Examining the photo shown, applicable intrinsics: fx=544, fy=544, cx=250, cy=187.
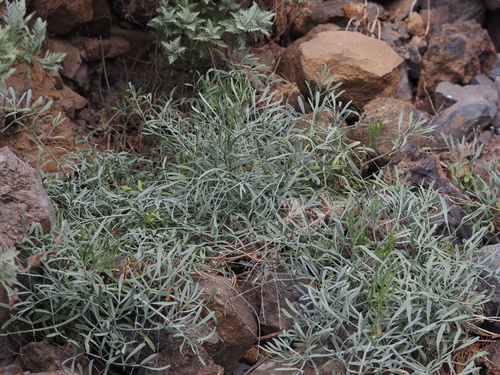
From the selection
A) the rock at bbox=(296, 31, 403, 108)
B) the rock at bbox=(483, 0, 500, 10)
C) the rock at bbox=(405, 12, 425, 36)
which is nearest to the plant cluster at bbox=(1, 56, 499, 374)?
the rock at bbox=(296, 31, 403, 108)

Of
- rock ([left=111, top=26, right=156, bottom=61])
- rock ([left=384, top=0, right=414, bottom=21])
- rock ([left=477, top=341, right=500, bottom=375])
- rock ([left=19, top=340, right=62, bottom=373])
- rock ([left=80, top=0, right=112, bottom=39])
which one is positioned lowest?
rock ([left=477, top=341, right=500, bottom=375])

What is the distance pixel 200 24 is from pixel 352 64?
90 cm

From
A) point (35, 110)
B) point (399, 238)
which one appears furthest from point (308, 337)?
point (35, 110)

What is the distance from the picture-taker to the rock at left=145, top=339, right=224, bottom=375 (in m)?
2.01

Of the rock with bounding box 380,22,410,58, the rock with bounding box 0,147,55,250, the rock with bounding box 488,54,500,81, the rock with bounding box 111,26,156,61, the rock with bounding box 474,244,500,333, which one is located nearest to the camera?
the rock with bounding box 0,147,55,250

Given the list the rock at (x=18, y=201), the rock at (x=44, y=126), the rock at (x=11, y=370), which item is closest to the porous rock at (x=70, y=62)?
the rock at (x=44, y=126)

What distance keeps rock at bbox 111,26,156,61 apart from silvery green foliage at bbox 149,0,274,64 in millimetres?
426

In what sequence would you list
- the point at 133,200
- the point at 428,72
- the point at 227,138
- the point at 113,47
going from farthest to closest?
the point at 428,72
the point at 113,47
the point at 227,138
the point at 133,200

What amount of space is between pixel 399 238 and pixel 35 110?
1.83 meters

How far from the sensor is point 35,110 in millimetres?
2670

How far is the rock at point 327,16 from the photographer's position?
3.84 metres

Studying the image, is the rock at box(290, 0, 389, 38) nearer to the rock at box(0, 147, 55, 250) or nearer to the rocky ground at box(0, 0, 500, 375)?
the rocky ground at box(0, 0, 500, 375)

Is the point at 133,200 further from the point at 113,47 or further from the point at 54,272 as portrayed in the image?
the point at 113,47

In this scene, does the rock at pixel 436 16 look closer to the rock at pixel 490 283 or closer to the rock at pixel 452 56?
the rock at pixel 452 56
